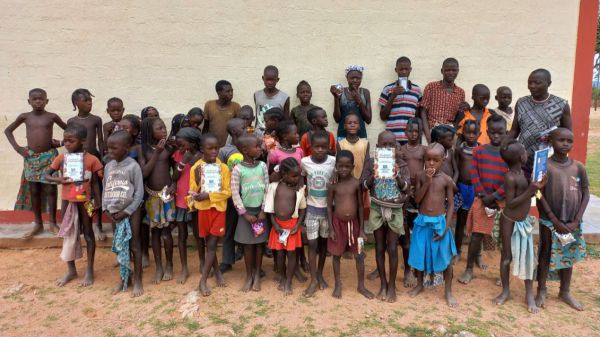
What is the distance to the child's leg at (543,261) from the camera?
133 inches

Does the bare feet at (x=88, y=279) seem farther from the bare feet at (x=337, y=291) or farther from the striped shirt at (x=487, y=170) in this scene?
the striped shirt at (x=487, y=170)

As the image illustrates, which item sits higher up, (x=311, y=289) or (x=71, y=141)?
(x=71, y=141)

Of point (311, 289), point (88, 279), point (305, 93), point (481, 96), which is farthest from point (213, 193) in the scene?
point (481, 96)

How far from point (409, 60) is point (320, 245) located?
265 cm

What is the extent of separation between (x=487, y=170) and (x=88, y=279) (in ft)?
13.0

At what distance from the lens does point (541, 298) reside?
3.38 m

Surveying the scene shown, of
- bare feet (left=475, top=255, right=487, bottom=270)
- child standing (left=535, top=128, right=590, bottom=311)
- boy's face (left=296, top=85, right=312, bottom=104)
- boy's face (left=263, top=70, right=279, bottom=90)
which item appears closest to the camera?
child standing (left=535, top=128, right=590, bottom=311)

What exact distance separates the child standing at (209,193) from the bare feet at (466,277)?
2.39 metres

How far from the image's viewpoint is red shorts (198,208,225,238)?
3529 millimetres

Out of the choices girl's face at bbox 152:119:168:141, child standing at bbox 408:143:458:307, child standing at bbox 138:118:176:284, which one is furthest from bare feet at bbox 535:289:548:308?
girl's face at bbox 152:119:168:141

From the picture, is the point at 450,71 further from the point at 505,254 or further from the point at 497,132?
the point at 505,254

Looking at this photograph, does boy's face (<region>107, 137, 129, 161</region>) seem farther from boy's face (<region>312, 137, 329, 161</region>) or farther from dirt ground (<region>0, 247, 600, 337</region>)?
boy's face (<region>312, 137, 329, 161</region>)

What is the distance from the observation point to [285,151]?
3684 millimetres

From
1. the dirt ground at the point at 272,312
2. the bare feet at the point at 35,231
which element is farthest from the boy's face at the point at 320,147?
the bare feet at the point at 35,231
